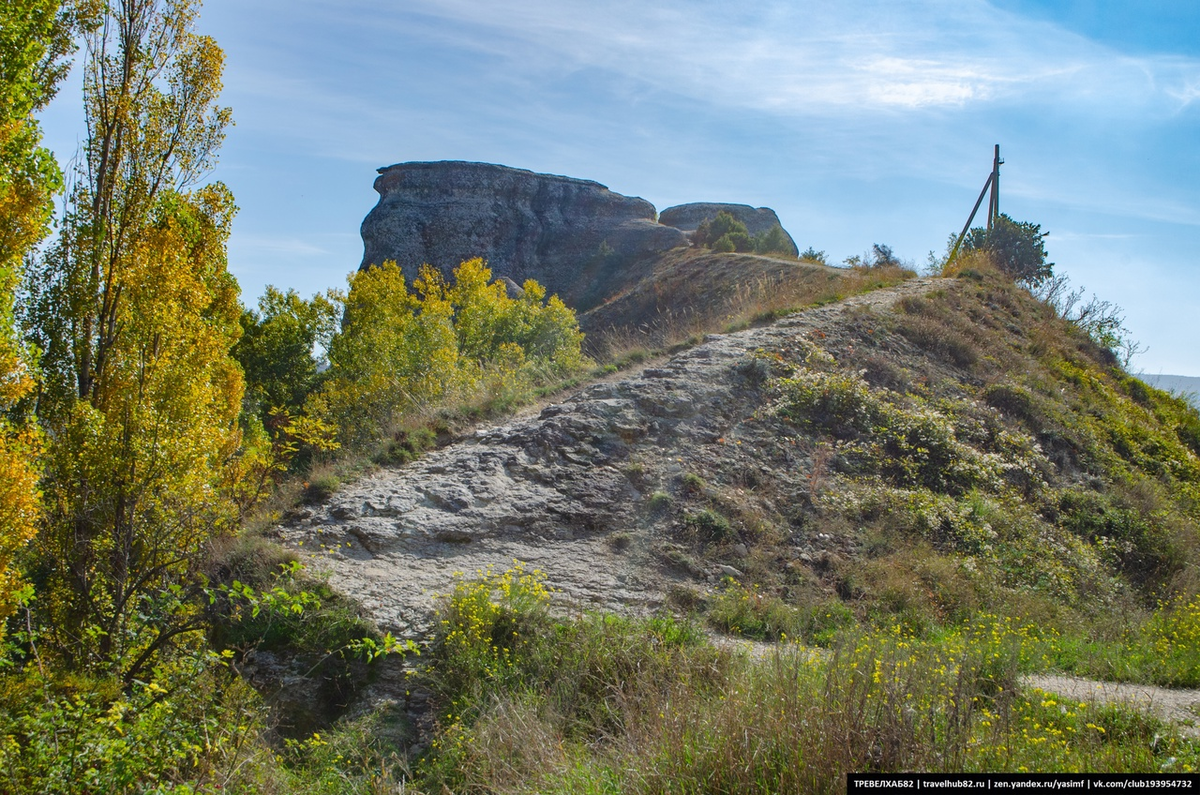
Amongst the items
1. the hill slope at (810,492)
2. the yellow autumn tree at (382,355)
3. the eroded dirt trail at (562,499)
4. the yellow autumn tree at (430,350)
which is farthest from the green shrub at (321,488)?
the yellow autumn tree at (382,355)

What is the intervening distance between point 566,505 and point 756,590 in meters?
2.35

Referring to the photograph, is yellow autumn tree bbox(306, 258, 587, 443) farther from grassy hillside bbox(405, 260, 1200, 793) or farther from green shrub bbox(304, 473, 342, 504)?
grassy hillside bbox(405, 260, 1200, 793)

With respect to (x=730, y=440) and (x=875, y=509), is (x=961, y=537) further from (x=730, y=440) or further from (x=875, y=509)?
(x=730, y=440)

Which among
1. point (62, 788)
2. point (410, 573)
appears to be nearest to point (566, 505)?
point (410, 573)

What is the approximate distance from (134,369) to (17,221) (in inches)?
69.5

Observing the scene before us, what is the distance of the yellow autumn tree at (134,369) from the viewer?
6.50 meters

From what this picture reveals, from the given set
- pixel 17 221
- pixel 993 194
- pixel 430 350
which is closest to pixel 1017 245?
pixel 993 194

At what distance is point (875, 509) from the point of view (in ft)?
30.7

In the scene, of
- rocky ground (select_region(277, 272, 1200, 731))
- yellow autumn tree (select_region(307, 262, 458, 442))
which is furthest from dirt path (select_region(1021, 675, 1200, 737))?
yellow autumn tree (select_region(307, 262, 458, 442))

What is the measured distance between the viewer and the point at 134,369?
24.0 ft

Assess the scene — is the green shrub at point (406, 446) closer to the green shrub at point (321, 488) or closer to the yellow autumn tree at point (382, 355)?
the green shrub at point (321, 488)

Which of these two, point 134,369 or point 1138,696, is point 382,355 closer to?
point 134,369

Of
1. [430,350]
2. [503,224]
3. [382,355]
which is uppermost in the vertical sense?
[503,224]

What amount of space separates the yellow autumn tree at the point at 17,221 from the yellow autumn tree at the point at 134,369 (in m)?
0.70
